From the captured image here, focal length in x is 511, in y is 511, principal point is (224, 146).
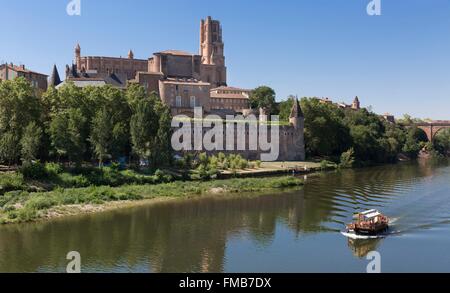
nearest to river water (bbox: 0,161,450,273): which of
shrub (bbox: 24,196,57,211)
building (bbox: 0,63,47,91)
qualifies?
shrub (bbox: 24,196,57,211)

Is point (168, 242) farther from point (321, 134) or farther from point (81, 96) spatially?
point (321, 134)

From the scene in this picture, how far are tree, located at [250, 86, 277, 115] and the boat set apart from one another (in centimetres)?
4726

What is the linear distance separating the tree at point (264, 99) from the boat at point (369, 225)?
4726cm

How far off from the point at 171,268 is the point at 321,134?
4277 cm

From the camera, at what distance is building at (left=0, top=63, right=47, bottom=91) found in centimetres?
5683

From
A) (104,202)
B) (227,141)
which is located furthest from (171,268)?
(227,141)

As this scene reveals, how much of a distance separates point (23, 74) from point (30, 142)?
2766cm

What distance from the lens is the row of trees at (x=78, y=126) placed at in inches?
1378

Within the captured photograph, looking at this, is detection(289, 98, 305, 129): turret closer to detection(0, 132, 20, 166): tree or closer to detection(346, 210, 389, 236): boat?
detection(0, 132, 20, 166): tree

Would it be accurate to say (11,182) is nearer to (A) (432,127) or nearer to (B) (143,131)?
(B) (143,131)

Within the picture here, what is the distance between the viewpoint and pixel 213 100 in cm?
7331

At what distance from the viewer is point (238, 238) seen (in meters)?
22.7

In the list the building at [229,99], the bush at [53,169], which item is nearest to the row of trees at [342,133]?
the building at [229,99]

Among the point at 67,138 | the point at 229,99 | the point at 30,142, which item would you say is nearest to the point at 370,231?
the point at 67,138
